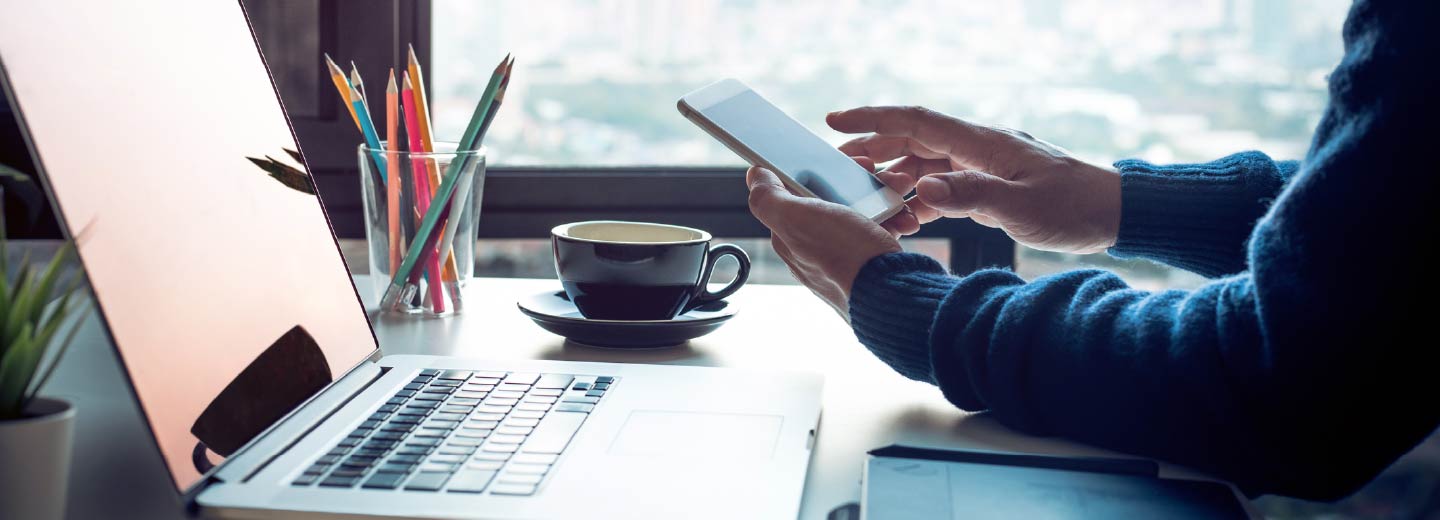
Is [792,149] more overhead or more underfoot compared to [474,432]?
more overhead

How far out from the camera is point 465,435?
21.8 inches

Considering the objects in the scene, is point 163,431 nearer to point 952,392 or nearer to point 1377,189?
point 952,392

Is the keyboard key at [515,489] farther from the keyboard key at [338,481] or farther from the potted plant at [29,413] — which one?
the potted plant at [29,413]

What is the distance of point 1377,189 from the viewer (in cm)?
50

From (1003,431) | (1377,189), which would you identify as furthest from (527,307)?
A: (1377,189)

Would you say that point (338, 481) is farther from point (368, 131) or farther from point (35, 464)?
point (368, 131)

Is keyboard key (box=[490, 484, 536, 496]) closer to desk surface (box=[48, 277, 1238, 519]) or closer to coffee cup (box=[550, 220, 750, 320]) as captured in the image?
desk surface (box=[48, 277, 1238, 519])

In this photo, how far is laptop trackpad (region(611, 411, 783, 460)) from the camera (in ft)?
1.79

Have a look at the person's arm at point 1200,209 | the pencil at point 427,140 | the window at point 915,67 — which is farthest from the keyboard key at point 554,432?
the window at point 915,67

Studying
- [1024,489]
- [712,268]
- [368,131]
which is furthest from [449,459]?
[368,131]

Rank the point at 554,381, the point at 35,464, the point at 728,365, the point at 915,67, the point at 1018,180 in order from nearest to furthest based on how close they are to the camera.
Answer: the point at 35,464 → the point at 554,381 → the point at 728,365 → the point at 1018,180 → the point at 915,67

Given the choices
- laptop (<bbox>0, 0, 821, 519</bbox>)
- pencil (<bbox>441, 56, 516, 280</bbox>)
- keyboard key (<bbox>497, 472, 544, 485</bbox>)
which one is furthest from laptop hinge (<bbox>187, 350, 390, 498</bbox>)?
pencil (<bbox>441, 56, 516, 280</bbox>)

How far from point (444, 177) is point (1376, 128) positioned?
2.10 feet

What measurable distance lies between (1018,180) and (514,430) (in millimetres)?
488
